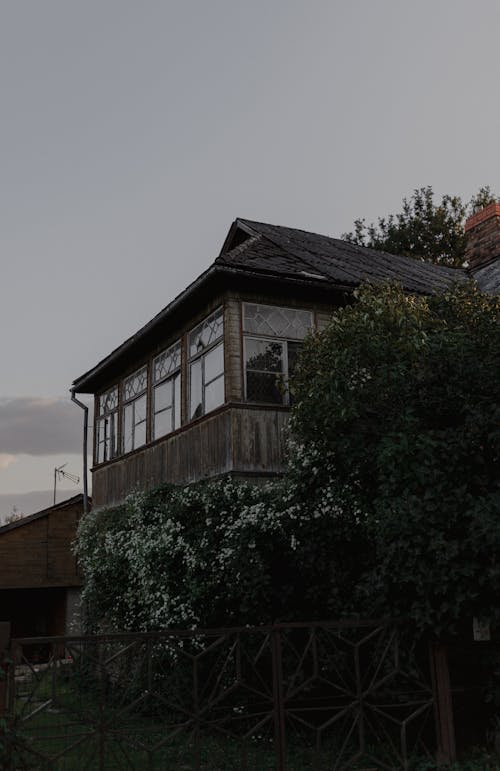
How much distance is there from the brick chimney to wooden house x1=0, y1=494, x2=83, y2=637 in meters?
12.8

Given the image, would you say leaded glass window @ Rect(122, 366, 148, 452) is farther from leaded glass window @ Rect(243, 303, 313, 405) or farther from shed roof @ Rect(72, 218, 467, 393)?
leaded glass window @ Rect(243, 303, 313, 405)

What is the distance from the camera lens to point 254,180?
11.2 meters

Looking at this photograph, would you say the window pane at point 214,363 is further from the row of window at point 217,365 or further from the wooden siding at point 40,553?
the wooden siding at point 40,553

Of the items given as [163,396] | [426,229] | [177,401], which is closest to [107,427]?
[163,396]

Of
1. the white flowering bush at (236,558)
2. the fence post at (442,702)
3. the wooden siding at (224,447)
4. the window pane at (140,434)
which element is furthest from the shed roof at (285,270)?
the fence post at (442,702)

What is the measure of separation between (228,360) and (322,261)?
141 inches

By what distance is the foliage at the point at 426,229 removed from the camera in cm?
3061

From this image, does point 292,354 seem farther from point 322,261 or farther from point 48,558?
point 48,558

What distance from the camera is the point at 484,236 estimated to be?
676 inches

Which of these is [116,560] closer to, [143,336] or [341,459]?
[143,336]

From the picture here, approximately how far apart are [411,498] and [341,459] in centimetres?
185

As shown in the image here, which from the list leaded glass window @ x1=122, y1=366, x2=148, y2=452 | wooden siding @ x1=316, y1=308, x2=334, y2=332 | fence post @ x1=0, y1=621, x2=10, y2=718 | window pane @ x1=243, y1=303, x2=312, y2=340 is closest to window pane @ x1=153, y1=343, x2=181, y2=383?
leaded glass window @ x1=122, y1=366, x2=148, y2=452

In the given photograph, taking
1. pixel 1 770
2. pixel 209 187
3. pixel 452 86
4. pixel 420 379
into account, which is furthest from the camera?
pixel 209 187

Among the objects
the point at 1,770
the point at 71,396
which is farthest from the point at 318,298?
the point at 1,770
